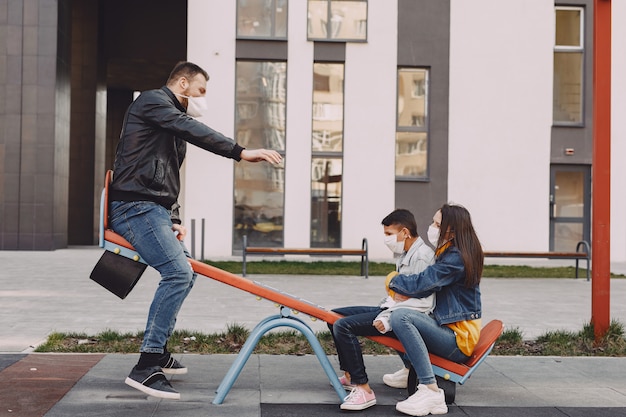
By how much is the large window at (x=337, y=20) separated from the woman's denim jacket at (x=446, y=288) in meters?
16.7

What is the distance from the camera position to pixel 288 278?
13945 mm

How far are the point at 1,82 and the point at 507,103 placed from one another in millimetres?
13712

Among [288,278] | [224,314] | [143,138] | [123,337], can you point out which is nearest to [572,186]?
[288,278]

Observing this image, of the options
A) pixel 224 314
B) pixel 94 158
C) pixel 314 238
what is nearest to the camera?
pixel 224 314

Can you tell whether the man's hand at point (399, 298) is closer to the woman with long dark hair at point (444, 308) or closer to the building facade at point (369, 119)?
the woman with long dark hair at point (444, 308)

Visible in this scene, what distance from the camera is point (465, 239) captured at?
4.89 m

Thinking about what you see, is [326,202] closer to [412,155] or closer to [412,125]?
[412,155]

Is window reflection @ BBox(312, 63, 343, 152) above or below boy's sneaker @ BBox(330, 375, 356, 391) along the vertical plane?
above

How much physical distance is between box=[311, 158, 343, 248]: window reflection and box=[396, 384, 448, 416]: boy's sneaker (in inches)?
626

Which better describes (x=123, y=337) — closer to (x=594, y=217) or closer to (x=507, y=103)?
(x=594, y=217)

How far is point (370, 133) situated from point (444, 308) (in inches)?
636

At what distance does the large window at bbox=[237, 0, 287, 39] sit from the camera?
20.8m

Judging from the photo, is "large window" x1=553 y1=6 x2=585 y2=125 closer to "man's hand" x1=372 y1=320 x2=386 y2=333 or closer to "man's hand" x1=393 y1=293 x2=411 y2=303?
"man's hand" x1=393 y1=293 x2=411 y2=303

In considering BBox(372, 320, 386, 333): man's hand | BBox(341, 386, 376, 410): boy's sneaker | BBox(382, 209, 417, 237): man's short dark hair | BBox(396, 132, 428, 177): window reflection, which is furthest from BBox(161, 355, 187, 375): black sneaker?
BBox(396, 132, 428, 177): window reflection
